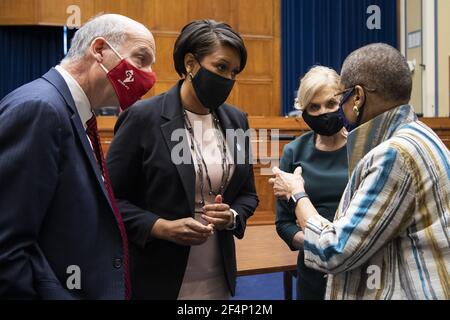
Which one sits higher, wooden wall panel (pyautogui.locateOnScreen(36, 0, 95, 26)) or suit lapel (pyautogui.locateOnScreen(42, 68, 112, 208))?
wooden wall panel (pyautogui.locateOnScreen(36, 0, 95, 26))

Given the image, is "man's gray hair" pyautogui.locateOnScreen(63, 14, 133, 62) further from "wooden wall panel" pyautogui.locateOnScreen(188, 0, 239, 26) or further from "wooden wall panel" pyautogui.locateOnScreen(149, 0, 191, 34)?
"wooden wall panel" pyautogui.locateOnScreen(188, 0, 239, 26)

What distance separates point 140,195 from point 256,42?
714 centimetres

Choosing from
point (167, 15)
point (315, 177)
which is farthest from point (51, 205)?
point (167, 15)

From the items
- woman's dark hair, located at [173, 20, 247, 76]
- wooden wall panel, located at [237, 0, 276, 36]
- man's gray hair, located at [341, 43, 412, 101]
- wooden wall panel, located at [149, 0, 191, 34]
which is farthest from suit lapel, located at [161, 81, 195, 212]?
wooden wall panel, located at [237, 0, 276, 36]

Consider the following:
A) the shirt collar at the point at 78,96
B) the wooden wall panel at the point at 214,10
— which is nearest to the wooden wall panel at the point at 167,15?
the wooden wall panel at the point at 214,10

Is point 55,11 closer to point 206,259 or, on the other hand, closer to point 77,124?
point 206,259

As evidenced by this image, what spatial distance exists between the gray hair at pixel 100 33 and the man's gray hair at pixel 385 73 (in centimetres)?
68

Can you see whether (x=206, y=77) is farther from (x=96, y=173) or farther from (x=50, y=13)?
(x=50, y=13)

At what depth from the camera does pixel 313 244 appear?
4.38 feet

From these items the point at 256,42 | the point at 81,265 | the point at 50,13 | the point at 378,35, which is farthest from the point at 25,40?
the point at 81,265

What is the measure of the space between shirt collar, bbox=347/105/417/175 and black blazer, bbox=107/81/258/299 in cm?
54

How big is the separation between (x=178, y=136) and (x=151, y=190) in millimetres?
202

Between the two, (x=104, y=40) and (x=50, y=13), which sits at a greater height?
(x=50, y=13)

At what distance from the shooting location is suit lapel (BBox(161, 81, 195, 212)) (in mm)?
1613
